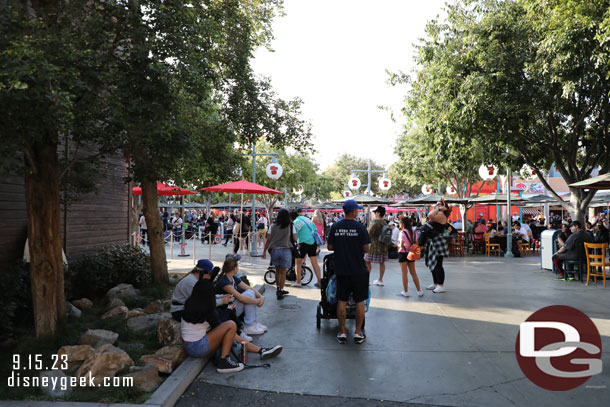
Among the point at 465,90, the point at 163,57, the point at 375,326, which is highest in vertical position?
the point at 465,90

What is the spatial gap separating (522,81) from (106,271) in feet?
37.7

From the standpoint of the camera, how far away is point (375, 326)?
673cm

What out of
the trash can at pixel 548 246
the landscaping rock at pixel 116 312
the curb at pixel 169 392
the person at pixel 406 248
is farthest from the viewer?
the trash can at pixel 548 246

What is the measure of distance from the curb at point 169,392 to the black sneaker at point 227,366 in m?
0.23

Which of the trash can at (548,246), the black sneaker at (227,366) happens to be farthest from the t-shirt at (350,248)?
the trash can at (548,246)

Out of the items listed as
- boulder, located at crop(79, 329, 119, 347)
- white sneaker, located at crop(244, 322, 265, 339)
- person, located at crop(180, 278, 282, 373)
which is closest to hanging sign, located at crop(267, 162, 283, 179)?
white sneaker, located at crop(244, 322, 265, 339)

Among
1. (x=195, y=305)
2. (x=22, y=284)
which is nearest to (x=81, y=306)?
(x=22, y=284)

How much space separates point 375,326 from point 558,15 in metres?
8.80

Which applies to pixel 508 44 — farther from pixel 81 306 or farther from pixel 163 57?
pixel 81 306

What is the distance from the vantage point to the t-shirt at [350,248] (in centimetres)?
579

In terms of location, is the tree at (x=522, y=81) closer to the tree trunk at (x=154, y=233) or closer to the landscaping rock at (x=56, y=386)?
the tree trunk at (x=154, y=233)

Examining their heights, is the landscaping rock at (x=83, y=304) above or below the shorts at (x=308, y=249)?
below

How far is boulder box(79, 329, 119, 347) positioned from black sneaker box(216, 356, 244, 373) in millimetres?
1521

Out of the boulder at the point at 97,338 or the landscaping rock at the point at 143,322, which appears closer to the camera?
the boulder at the point at 97,338
